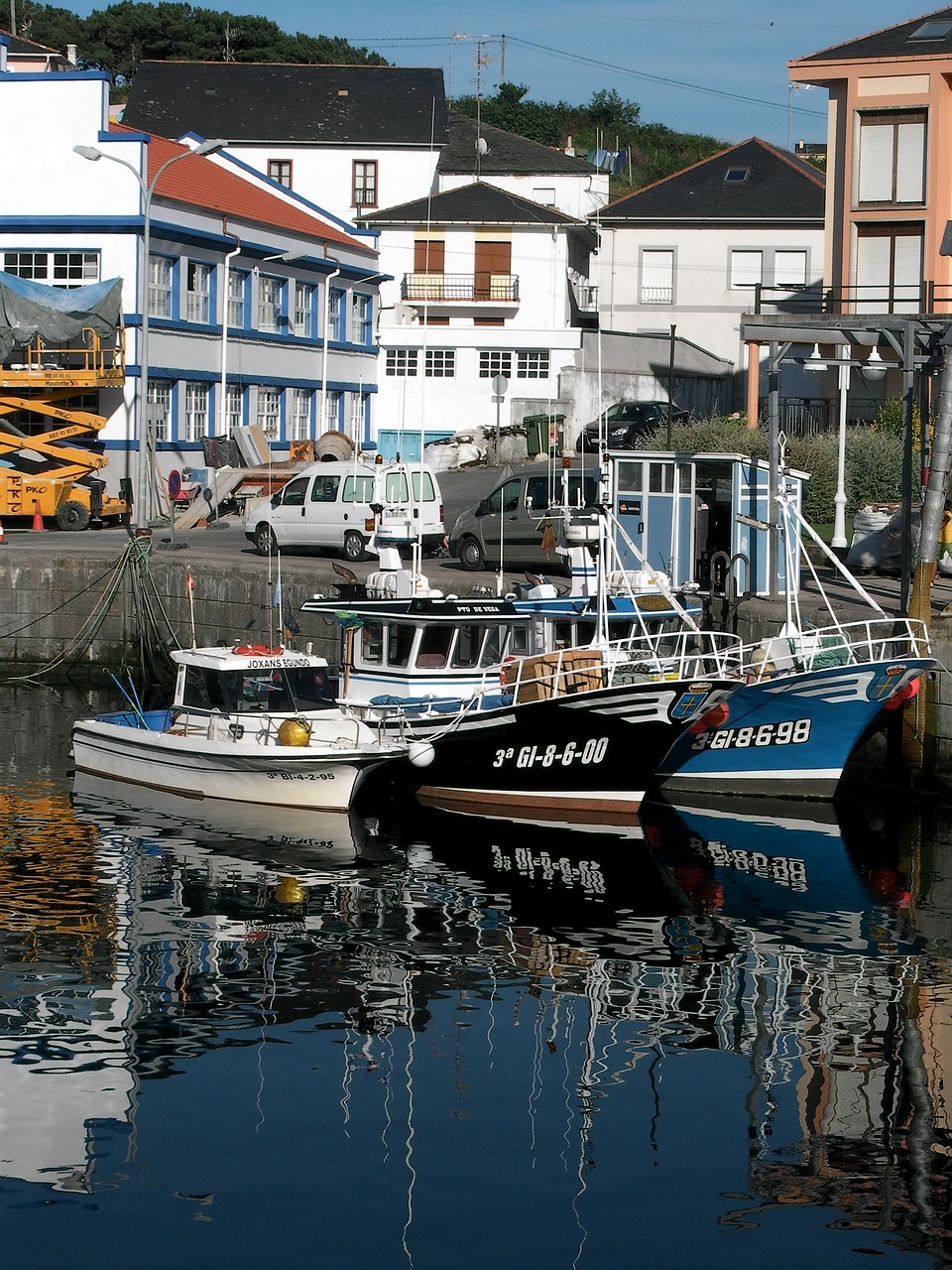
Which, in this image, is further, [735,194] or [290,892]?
[735,194]

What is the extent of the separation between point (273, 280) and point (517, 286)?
45.1 feet

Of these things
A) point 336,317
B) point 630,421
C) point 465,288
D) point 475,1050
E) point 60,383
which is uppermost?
point 465,288

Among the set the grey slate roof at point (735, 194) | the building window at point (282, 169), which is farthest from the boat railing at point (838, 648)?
the building window at point (282, 169)

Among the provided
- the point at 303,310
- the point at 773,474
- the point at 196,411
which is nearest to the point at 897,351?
the point at 773,474

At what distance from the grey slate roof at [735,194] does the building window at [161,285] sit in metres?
19.7

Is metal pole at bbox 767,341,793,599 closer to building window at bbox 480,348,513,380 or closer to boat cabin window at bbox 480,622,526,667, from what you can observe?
boat cabin window at bbox 480,622,526,667

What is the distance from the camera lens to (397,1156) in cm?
1036

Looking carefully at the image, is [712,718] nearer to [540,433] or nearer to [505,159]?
[540,433]

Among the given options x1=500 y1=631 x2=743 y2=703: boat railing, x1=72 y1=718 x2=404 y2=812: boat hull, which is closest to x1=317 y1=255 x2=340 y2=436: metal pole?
x1=72 y1=718 x2=404 y2=812: boat hull

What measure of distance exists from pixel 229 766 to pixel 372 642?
2.36 metres

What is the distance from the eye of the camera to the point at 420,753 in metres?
19.2

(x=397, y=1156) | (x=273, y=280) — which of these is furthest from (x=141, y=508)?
(x=397, y=1156)

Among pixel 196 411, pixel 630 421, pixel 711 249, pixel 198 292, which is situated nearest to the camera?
pixel 196 411

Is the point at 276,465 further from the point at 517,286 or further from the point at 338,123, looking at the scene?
the point at 338,123
